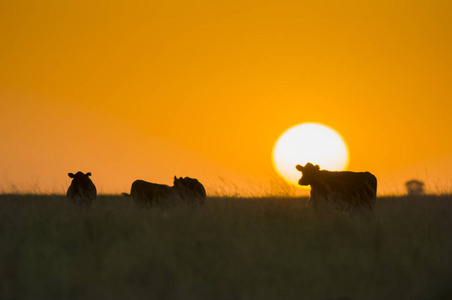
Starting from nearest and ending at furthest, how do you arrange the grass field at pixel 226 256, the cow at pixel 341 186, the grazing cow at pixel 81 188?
the grass field at pixel 226 256 < the cow at pixel 341 186 < the grazing cow at pixel 81 188

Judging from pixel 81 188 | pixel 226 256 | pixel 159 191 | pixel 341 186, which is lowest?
pixel 226 256

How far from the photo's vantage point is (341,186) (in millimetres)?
12820

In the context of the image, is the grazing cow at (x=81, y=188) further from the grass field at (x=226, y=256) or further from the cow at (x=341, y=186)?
the cow at (x=341, y=186)

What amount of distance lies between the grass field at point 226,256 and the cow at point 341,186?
1.95 m

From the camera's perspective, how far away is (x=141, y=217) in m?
10.5

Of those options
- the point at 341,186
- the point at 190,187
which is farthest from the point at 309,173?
the point at 190,187

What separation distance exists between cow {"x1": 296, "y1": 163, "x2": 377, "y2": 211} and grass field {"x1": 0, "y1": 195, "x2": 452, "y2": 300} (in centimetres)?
195

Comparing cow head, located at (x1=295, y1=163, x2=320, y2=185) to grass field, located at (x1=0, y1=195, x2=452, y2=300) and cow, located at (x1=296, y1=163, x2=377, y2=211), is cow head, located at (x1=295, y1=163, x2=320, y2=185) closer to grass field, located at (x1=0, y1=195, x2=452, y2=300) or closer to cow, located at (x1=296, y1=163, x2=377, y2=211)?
cow, located at (x1=296, y1=163, x2=377, y2=211)

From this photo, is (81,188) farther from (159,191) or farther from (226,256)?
(226,256)

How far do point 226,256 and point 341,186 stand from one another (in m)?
5.89

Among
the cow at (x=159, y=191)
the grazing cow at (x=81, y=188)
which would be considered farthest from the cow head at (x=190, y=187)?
the grazing cow at (x=81, y=188)

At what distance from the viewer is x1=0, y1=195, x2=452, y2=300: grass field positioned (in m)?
6.36

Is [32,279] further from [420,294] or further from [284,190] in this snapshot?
[284,190]

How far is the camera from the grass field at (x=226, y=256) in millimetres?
6361
